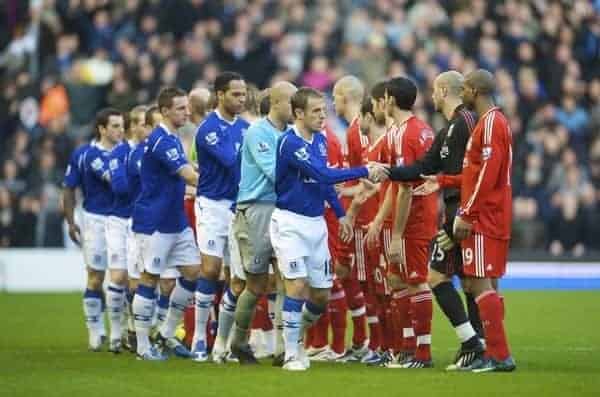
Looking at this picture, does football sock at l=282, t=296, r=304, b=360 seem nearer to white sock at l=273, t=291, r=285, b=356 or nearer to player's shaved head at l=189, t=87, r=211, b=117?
white sock at l=273, t=291, r=285, b=356

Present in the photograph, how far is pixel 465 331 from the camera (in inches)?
526

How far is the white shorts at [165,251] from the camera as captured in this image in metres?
14.8

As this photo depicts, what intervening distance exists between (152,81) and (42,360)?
12.8m

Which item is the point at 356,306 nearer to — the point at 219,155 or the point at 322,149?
the point at 219,155

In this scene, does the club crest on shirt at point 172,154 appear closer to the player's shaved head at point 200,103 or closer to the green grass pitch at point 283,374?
the player's shaved head at point 200,103

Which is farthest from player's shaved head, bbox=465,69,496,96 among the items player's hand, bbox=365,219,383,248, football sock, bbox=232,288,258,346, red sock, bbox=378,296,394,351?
football sock, bbox=232,288,258,346

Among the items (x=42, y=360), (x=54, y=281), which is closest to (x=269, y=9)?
(x=54, y=281)

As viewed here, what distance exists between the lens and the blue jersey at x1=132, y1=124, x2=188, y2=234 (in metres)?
14.8

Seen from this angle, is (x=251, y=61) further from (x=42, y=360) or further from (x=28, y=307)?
(x=42, y=360)

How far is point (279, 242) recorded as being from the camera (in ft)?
43.6

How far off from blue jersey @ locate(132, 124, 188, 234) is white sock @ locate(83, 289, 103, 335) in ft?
4.82

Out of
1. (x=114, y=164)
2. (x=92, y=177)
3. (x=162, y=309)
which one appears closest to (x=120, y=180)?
(x=114, y=164)

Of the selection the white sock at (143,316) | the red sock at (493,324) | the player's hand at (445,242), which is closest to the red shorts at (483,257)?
the red sock at (493,324)

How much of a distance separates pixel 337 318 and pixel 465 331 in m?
2.05
